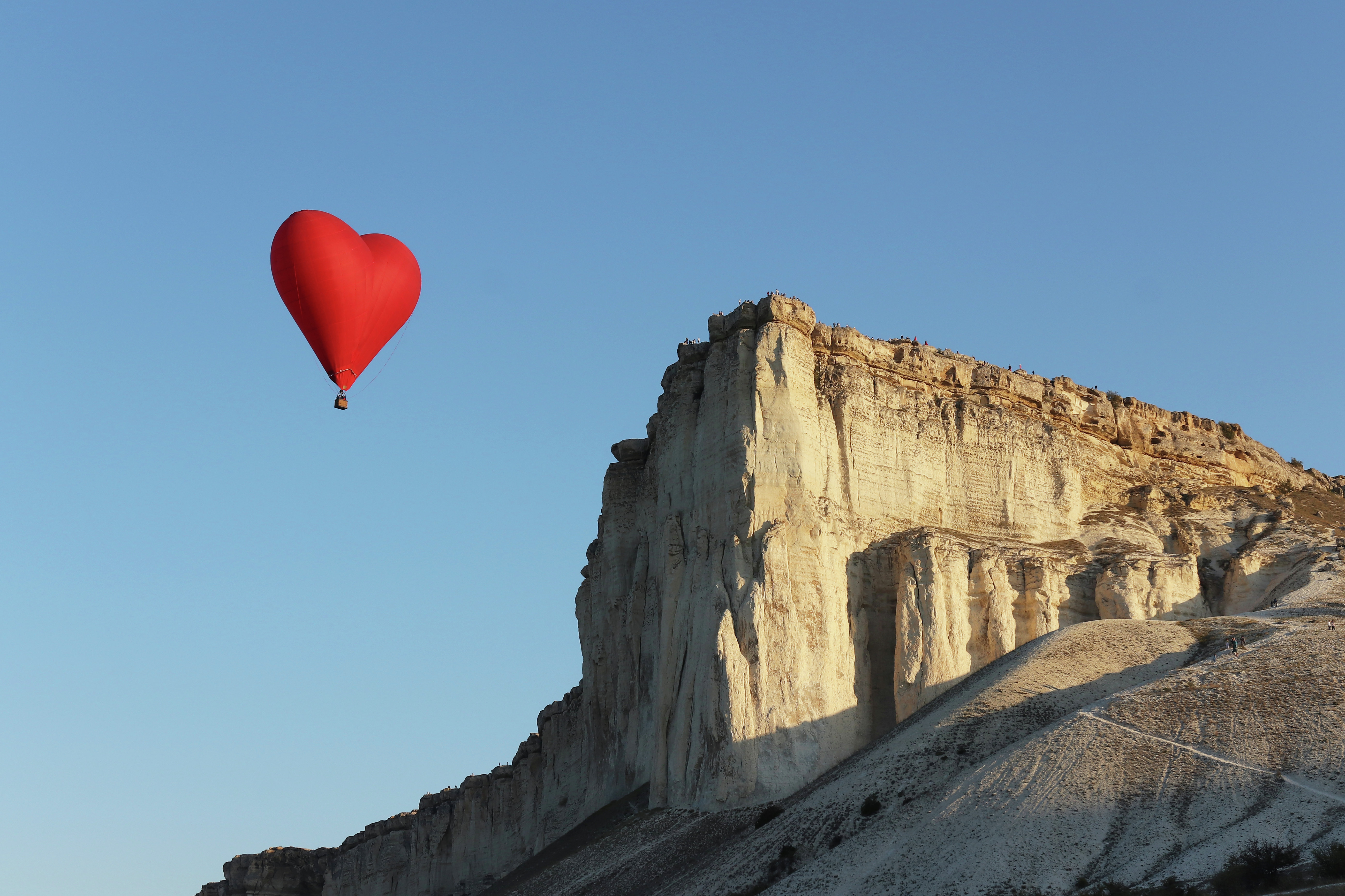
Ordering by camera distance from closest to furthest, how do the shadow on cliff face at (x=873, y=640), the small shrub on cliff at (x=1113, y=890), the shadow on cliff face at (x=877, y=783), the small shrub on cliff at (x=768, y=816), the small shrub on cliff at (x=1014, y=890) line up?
the small shrub on cliff at (x=1113, y=890) < the small shrub on cliff at (x=1014, y=890) < the shadow on cliff face at (x=877, y=783) < the small shrub on cliff at (x=768, y=816) < the shadow on cliff face at (x=873, y=640)

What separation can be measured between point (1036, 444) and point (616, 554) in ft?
66.1

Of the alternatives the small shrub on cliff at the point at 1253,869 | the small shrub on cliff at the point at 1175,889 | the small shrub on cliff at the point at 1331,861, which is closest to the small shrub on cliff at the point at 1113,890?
the small shrub on cliff at the point at 1175,889

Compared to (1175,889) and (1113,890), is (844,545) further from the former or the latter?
(1175,889)

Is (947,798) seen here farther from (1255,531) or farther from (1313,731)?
(1255,531)

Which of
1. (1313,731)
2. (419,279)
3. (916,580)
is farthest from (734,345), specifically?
(1313,731)

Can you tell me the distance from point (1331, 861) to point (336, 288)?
3297 centimetres

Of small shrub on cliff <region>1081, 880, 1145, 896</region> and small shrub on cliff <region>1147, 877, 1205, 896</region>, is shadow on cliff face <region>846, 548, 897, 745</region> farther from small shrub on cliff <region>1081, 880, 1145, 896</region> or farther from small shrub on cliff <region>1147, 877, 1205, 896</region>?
small shrub on cliff <region>1147, 877, 1205, 896</region>

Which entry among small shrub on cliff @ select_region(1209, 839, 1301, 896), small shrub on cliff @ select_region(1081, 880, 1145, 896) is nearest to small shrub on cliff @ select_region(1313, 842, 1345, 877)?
small shrub on cliff @ select_region(1209, 839, 1301, 896)

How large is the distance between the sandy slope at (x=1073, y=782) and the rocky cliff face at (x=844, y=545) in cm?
460

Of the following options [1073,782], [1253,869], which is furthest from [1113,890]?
[1073,782]

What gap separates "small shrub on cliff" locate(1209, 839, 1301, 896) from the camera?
139 feet

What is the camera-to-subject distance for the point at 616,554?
8431cm

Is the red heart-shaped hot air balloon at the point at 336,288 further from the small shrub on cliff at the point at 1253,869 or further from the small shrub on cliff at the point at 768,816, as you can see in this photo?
the small shrub on cliff at the point at 1253,869

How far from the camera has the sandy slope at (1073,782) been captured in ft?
154
